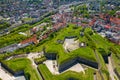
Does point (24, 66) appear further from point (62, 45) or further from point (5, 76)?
point (62, 45)

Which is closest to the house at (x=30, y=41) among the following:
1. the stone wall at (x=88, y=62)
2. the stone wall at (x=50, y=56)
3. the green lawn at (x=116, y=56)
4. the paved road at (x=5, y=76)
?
the stone wall at (x=50, y=56)

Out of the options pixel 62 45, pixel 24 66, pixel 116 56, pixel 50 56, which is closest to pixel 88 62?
pixel 116 56

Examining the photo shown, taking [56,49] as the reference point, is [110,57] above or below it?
below

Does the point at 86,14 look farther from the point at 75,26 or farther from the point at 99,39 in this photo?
the point at 99,39

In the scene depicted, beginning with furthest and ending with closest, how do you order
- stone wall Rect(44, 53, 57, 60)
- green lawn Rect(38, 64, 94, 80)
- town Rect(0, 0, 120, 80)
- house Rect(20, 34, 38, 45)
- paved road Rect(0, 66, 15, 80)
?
house Rect(20, 34, 38, 45), stone wall Rect(44, 53, 57, 60), town Rect(0, 0, 120, 80), paved road Rect(0, 66, 15, 80), green lawn Rect(38, 64, 94, 80)

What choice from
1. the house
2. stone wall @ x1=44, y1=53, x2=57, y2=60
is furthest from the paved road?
the house

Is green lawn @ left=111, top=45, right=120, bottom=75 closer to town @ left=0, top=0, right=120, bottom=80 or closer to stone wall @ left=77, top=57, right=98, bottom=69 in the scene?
town @ left=0, top=0, right=120, bottom=80

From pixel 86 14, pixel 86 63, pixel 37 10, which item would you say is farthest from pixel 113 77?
pixel 37 10
